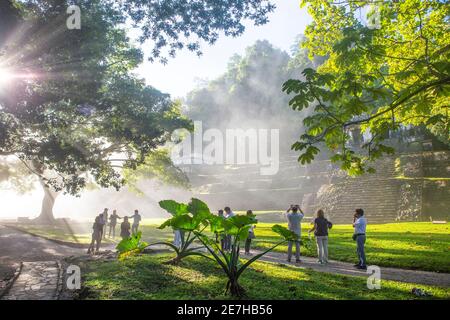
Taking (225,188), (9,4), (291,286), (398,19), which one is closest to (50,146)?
(9,4)

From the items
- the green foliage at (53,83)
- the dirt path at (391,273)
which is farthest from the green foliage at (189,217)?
the green foliage at (53,83)

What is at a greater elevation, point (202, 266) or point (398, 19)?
point (398, 19)

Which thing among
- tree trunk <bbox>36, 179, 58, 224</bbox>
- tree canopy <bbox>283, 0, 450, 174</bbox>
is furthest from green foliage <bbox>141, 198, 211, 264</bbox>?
tree trunk <bbox>36, 179, 58, 224</bbox>

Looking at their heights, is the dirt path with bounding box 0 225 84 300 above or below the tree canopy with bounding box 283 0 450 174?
below

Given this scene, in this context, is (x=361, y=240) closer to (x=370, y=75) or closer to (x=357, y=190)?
(x=370, y=75)

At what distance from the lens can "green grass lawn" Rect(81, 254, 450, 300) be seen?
6.44m

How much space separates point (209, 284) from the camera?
6996mm

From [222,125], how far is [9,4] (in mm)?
65775

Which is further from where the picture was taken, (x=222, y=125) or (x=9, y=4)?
(x=222, y=125)

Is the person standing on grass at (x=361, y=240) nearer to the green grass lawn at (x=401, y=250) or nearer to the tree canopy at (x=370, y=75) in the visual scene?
the green grass lawn at (x=401, y=250)

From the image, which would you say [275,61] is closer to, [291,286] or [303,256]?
[303,256]

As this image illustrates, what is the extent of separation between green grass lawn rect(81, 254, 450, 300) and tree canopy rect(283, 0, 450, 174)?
261cm

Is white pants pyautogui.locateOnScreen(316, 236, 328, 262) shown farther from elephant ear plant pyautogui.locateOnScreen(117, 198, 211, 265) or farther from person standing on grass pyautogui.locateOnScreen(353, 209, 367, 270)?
elephant ear plant pyautogui.locateOnScreen(117, 198, 211, 265)

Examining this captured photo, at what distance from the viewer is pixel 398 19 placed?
9281 millimetres
